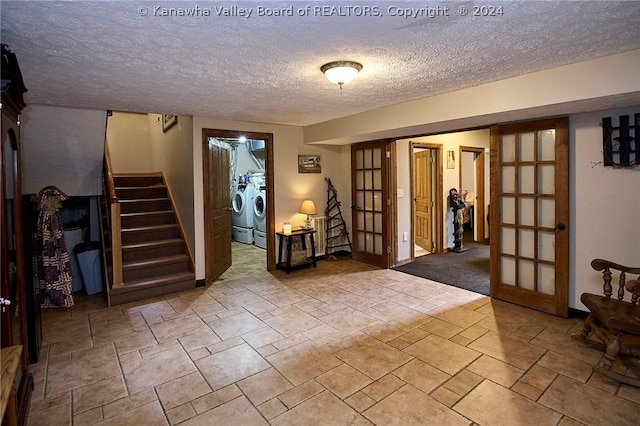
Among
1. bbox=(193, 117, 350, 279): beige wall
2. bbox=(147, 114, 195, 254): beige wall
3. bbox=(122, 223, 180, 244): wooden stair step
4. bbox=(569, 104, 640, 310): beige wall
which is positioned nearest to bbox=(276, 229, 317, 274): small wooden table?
bbox=(193, 117, 350, 279): beige wall

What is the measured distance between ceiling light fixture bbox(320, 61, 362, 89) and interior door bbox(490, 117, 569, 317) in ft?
6.69

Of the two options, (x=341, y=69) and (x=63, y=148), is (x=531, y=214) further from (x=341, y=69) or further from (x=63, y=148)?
(x=63, y=148)

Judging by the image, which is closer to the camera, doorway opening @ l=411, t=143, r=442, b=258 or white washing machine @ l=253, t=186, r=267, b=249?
doorway opening @ l=411, t=143, r=442, b=258

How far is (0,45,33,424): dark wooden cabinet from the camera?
76.9 inches

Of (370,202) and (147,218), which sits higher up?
(370,202)

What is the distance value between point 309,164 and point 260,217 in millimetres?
2132

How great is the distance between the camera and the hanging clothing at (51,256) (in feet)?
12.0

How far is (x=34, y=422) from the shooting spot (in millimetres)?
2027

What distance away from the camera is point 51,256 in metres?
3.70

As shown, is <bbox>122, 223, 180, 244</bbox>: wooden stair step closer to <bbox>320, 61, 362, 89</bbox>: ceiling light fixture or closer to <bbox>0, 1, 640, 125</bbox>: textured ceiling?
<bbox>0, 1, 640, 125</bbox>: textured ceiling

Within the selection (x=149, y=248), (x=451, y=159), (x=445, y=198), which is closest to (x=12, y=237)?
(x=149, y=248)

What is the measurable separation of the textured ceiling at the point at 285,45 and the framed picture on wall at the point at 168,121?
1695 mm

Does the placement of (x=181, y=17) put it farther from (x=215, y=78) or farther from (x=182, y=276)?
(x=182, y=276)

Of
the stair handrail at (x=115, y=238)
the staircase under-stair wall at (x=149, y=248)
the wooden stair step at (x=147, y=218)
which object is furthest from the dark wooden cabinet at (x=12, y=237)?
the wooden stair step at (x=147, y=218)
